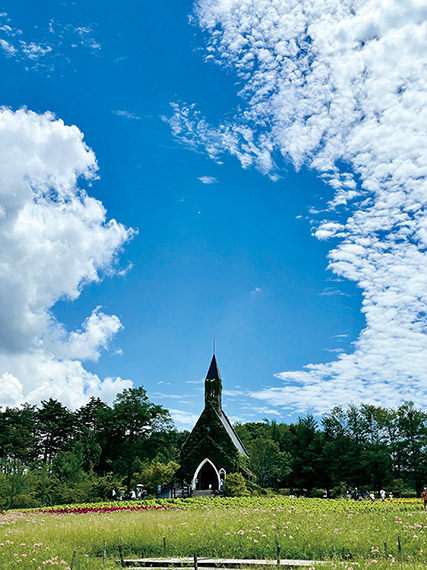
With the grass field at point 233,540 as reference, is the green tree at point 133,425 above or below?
above

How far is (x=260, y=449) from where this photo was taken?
50125 mm

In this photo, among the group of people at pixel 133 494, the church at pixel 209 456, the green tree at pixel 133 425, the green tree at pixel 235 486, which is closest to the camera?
the green tree at pixel 235 486

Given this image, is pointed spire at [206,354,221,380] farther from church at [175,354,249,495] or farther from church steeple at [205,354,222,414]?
church at [175,354,249,495]

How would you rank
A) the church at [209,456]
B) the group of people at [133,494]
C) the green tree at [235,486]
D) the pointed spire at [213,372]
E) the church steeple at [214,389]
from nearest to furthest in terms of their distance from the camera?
the green tree at [235,486] → the group of people at [133,494] → the church at [209,456] → the church steeple at [214,389] → the pointed spire at [213,372]

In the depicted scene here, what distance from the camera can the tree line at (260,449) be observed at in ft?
155

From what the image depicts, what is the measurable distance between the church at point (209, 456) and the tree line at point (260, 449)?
8.07 ft

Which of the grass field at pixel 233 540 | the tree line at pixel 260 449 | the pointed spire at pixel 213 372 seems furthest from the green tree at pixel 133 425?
the grass field at pixel 233 540

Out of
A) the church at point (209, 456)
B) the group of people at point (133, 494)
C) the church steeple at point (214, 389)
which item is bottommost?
the group of people at point (133, 494)

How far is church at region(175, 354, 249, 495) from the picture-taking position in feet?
128

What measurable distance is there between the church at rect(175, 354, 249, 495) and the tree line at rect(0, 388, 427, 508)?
2459 mm

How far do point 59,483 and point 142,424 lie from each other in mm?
20059

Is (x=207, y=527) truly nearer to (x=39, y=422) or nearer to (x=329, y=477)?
(x=329, y=477)

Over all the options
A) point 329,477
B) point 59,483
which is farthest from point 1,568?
point 329,477

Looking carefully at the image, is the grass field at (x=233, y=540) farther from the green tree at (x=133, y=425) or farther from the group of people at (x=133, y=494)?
the green tree at (x=133, y=425)
